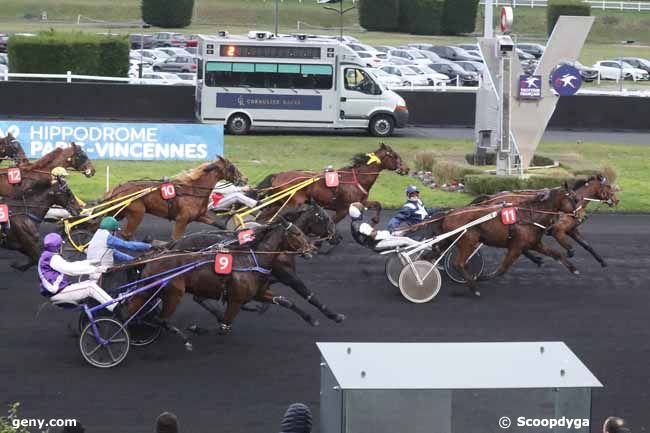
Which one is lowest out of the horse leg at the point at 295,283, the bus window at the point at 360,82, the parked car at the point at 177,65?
the horse leg at the point at 295,283

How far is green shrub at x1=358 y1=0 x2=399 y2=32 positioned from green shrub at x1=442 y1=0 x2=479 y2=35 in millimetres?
2732

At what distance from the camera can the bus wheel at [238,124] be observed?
104 ft

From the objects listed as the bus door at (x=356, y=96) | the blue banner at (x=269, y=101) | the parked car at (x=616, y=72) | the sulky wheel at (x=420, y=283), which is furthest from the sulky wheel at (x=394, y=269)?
the parked car at (x=616, y=72)

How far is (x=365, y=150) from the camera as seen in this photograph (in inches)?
1153

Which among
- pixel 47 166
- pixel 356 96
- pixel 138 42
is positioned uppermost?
pixel 138 42

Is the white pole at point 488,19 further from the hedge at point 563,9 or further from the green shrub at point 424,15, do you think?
the green shrub at point 424,15

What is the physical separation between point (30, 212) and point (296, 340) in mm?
4033

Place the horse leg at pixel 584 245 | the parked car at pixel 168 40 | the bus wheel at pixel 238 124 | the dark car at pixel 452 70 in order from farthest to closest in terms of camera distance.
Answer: the parked car at pixel 168 40 → the dark car at pixel 452 70 → the bus wheel at pixel 238 124 → the horse leg at pixel 584 245

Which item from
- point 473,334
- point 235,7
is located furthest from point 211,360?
point 235,7

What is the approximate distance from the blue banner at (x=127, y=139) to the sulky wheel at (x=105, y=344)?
1095 cm

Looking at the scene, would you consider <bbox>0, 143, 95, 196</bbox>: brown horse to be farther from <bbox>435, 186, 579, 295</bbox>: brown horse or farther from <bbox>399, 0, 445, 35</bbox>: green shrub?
<bbox>399, 0, 445, 35</bbox>: green shrub

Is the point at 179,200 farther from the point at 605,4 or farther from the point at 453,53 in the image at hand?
the point at 605,4

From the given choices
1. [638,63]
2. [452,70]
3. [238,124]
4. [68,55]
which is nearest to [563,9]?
[638,63]

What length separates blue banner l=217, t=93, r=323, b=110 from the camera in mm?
31484
